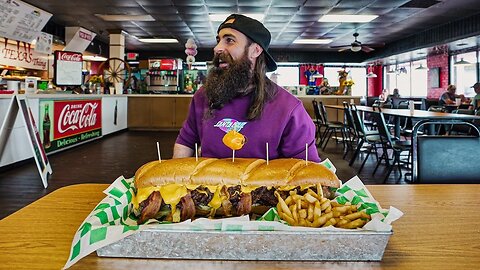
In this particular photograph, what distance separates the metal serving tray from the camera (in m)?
0.71

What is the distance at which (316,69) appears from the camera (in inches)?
759

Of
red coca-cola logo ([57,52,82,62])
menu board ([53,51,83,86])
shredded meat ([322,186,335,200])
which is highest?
red coca-cola logo ([57,52,82,62])

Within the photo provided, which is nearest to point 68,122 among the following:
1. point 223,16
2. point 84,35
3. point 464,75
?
point 223,16

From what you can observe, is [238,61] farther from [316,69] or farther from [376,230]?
[316,69]

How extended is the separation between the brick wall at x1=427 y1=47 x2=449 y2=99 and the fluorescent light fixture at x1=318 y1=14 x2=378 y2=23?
4.45 metres

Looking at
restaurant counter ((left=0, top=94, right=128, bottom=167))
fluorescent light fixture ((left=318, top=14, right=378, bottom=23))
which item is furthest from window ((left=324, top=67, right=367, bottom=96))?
restaurant counter ((left=0, top=94, right=128, bottom=167))

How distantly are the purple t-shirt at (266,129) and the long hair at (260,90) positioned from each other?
0.02 metres

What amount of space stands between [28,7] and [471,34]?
32.2ft

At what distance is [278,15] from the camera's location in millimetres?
9969

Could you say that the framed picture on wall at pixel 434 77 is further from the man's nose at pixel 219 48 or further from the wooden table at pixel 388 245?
the wooden table at pixel 388 245

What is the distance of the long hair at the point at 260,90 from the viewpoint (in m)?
1.68

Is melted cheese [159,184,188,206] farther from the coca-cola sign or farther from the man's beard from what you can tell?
the coca-cola sign

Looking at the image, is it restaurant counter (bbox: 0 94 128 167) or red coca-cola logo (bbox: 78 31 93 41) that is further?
red coca-cola logo (bbox: 78 31 93 41)

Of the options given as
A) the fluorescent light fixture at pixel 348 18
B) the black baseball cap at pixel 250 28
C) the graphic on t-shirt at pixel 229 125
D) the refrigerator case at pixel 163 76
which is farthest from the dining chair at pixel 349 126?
the refrigerator case at pixel 163 76
